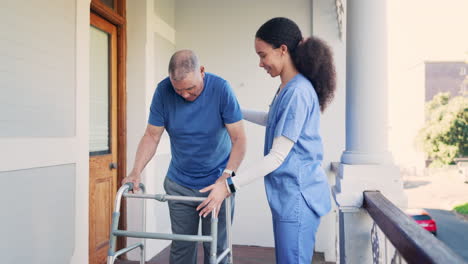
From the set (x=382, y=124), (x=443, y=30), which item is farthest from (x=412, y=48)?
(x=382, y=124)

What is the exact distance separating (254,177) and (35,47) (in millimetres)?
1703

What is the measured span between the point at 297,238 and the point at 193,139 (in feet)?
2.61

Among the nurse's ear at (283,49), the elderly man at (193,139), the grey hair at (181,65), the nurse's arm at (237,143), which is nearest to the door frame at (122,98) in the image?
the elderly man at (193,139)

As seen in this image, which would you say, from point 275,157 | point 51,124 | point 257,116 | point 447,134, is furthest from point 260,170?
point 447,134

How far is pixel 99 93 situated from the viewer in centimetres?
382

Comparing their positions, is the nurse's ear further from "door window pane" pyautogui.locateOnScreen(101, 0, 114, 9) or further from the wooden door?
"door window pane" pyautogui.locateOnScreen(101, 0, 114, 9)

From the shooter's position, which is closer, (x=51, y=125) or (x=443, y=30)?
(x=51, y=125)

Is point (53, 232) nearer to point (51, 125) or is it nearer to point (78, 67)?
point (51, 125)

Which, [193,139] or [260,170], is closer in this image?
[260,170]

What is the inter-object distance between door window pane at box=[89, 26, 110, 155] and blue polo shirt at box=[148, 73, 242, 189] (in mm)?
1620

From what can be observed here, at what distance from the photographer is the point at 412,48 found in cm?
4241

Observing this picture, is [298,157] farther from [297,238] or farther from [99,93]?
[99,93]

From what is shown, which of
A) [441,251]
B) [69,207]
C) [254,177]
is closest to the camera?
[441,251]

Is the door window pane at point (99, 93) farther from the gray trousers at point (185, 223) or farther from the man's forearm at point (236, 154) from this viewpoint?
the man's forearm at point (236, 154)
